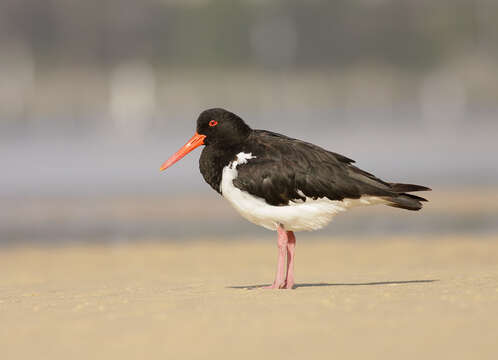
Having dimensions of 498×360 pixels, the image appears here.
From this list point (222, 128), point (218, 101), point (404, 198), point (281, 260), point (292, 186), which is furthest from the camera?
point (218, 101)

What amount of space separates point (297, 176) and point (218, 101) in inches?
2939

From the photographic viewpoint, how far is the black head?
29.9ft

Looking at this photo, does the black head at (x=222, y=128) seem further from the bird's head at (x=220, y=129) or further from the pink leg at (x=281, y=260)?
the pink leg at (x=281, y=260)

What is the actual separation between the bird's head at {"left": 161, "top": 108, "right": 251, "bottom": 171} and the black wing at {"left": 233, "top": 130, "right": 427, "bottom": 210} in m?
0.37

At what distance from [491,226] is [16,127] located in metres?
43.8

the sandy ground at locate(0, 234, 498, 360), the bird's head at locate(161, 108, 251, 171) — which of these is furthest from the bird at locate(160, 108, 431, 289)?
the sandy ground at locate(0, 234, 498, 360)

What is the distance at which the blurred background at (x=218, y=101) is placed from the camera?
61.6 ft

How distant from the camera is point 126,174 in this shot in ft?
90.0

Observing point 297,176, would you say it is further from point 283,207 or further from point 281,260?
point 281,260

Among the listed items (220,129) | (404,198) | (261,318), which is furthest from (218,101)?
(261,318)

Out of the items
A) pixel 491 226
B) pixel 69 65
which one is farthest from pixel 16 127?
pixel 69 65

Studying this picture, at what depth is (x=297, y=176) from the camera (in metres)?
8.57

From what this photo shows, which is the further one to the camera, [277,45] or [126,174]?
[277,45]

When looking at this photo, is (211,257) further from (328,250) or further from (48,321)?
(48,321)
